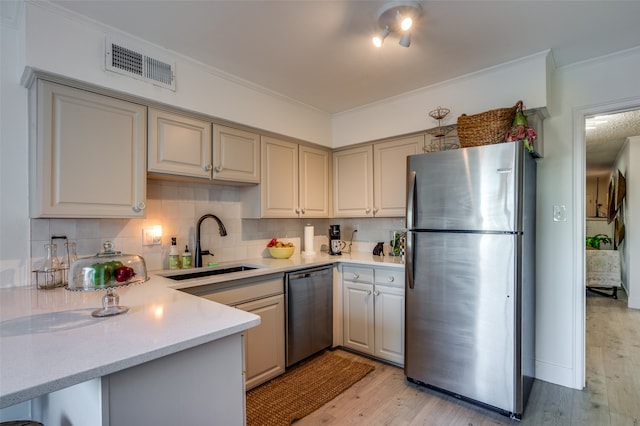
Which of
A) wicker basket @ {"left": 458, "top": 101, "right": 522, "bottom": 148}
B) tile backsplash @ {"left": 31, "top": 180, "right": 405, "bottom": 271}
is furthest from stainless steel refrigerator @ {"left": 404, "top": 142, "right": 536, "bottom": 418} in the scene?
tile backsplash @ {"left": 31, "top": 180, "right": 405, "bottom": 271}

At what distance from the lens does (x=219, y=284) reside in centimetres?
213

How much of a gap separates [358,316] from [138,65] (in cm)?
254

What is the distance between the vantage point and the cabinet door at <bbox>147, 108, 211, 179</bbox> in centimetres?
211

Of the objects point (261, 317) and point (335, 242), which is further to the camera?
point (335, 242)

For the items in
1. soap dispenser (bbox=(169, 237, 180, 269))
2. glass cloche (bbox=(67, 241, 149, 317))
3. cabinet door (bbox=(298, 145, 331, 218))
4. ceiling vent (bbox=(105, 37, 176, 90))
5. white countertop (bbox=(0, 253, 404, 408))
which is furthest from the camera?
cabinet door (bbox=(298, 145, 331, 218))

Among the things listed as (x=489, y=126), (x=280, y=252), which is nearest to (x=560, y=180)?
(x=489, y=126)

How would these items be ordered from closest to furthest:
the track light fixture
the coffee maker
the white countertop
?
1. the white countertop
2. the track light fixture
3. the coffee maker

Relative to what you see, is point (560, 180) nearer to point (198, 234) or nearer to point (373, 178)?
point (373, 178)

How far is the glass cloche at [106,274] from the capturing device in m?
1.18

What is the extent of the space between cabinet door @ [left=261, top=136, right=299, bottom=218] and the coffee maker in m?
0.53

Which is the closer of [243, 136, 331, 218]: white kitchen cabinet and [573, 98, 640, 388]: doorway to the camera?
[573, 98, 640, 388]: doorway

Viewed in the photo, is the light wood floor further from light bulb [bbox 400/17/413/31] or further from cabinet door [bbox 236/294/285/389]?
light bulb [bbox 400/17/413/31]

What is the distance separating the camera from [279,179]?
9.67 ft

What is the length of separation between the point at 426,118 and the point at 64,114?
255 cm
